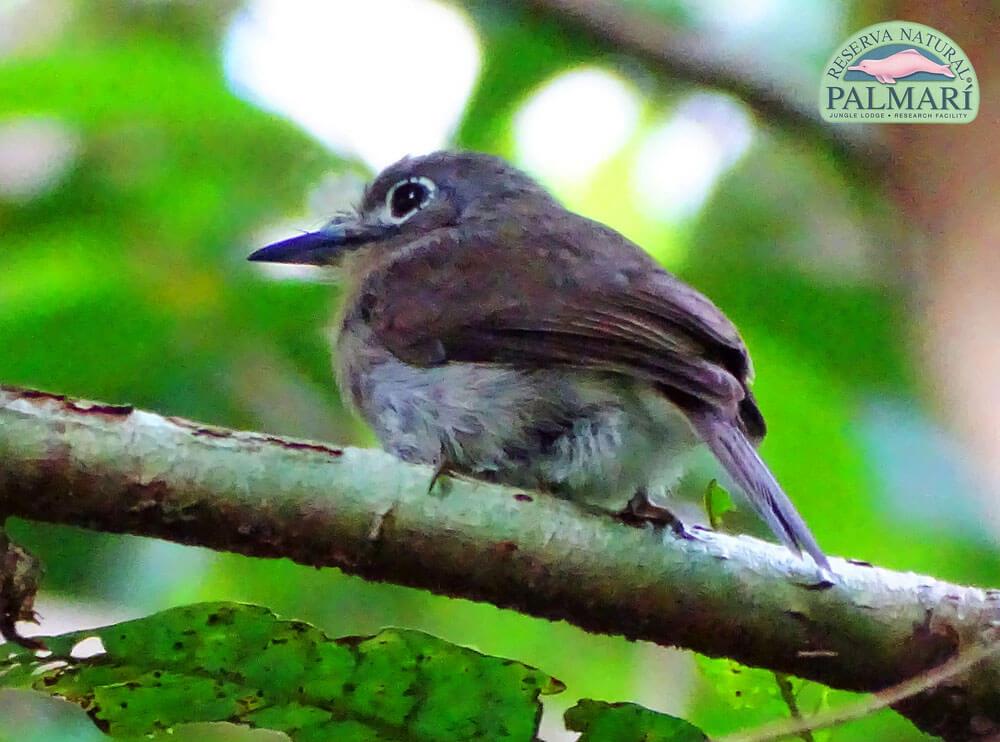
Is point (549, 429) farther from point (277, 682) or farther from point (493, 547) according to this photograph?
point (277, 682)

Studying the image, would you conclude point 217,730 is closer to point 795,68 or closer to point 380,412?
point 380,412

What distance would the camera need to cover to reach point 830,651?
1257mm

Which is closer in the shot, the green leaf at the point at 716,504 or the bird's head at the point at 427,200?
the green leaf at the point at 716,504

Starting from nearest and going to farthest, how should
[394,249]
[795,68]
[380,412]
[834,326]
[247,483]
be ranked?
[247,483], [380,412], [834,326], [394,249], [795,68]

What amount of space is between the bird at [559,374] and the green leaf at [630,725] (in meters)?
0.32

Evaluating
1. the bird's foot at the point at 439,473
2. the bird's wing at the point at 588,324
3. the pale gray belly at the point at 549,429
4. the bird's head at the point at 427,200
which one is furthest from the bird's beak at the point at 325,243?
the bird's foot at the point at 439,473

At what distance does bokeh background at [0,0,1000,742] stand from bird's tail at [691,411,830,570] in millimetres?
265

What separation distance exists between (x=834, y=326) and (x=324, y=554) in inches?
47.8

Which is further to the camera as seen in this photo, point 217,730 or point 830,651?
point 217,730

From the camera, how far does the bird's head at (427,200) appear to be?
2355mm

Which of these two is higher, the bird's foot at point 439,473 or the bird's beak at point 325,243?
the bird's beak at point 325,243

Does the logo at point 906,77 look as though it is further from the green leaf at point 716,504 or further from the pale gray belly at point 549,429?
the green leaf at point 716,504

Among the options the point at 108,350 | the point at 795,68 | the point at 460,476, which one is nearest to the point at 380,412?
the point at 108,350

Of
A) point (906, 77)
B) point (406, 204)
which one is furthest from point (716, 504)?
point (406, 204)
